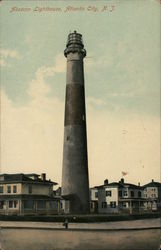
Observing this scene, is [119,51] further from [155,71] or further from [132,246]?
[132,246]

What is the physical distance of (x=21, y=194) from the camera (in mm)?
36750

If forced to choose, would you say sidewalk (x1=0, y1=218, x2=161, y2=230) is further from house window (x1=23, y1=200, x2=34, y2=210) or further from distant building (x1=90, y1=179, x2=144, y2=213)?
distant building (x1=90, y1=179, x2=144, y2=213)

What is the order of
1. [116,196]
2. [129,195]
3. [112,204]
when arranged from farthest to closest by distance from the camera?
[116,196], [129,195], [112,204]

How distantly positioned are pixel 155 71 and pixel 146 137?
13.5 ft

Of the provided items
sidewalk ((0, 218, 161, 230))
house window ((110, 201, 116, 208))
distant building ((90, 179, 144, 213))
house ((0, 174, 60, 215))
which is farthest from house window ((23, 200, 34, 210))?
house window ((110, 201, 116, 208))

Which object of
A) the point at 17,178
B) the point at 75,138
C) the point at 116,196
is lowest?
the point at 116,196

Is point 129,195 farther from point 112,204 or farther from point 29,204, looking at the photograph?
point 29,204

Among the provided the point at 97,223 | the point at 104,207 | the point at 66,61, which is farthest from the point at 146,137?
the point at 104,207

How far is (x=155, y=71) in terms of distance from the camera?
2138 centimetres

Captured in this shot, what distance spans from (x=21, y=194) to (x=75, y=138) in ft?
36.0

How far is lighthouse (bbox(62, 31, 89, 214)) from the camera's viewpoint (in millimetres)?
29078

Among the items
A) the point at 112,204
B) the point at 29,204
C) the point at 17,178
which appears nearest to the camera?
the point at 17,178

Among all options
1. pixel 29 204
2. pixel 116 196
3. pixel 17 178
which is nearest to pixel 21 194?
pixel 29 204

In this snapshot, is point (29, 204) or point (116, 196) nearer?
point (29, 204)
